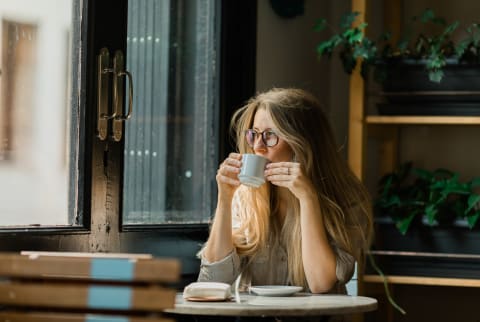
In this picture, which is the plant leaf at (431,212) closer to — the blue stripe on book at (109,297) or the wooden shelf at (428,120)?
the wooden shelf at (428,120)

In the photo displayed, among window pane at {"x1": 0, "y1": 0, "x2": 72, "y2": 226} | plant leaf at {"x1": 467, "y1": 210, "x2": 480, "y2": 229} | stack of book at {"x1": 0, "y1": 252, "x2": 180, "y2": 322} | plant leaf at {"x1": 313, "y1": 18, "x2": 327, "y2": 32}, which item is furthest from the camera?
plant leaf at {"x1": 313, "y1": 18, "x2": 327, "y2": 32}

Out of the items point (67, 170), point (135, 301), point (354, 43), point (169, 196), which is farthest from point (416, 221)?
point (135, 301)

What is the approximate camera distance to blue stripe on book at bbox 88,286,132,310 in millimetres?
1474

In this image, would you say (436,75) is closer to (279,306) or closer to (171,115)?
(171,115)

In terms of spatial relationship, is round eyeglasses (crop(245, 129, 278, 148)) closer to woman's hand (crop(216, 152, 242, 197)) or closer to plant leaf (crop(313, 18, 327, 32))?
woman's hand (crop(216, 152, 242, 197))

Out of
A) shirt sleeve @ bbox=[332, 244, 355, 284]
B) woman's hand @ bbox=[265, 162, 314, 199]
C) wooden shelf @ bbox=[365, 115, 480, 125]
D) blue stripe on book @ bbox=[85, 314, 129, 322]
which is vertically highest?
wooden shelf @ bbox=[365, 115, 480, 125]

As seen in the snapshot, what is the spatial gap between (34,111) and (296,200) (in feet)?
2.41

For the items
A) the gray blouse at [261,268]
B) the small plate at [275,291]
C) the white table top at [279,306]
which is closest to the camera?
the white table top at [279,306]

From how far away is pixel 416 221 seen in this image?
320 centimetres

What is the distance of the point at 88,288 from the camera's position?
4.94ft

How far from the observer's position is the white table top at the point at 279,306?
194cm

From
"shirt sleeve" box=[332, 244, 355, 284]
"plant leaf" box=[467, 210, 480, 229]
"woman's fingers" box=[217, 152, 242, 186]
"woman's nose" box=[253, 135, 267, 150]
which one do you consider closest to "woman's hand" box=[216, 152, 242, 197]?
"woman's fingers" box=[217, 152, 242, 186]

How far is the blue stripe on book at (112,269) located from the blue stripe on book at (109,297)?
0.06 feet

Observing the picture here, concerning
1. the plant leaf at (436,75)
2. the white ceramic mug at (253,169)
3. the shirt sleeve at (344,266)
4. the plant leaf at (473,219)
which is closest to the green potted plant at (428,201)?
the plant leaf at (473,219)
